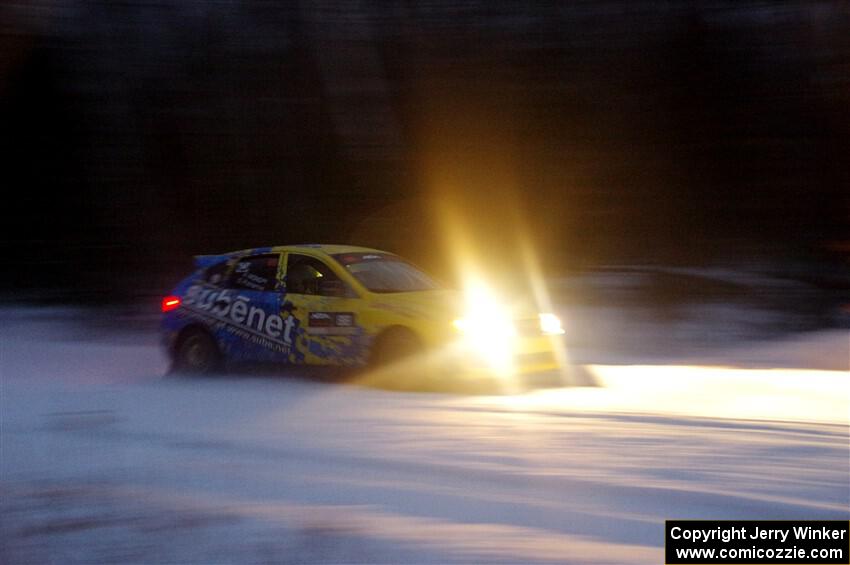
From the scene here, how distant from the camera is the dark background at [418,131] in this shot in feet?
56.7

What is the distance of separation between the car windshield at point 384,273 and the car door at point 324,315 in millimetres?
237

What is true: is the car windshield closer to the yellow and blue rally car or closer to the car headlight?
the yellow and blue rally car

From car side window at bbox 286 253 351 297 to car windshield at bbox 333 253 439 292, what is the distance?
0.62ft

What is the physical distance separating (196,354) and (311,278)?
1708 millimetres

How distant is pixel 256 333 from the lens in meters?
11.5

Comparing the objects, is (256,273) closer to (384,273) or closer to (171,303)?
(171,303)

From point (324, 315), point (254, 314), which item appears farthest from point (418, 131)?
point (324, 315)

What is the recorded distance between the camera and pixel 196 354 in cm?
1204

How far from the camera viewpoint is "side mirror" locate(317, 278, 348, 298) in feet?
36.2

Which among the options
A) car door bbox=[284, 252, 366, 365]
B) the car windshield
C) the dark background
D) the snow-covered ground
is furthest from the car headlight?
the dark background

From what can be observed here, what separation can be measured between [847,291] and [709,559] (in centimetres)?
1124

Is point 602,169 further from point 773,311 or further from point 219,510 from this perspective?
point 219,510

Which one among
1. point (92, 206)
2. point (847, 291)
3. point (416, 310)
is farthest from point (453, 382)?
point (92, 206)

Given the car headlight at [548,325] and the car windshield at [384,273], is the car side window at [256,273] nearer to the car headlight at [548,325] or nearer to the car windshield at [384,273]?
the car windshield at [384,273]
